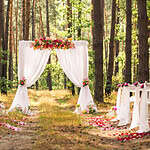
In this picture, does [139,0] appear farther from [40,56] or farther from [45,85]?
[45,85]

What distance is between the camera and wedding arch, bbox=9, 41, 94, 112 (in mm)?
12758

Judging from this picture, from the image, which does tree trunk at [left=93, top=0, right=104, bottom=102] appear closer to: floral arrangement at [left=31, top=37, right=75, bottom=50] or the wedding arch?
the wedding arch

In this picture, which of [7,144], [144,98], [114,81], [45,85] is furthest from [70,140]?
[45,85]

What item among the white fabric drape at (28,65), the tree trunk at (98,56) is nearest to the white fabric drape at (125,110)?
the white fabric drape at (28,65)

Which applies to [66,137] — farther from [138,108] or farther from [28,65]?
[28,65]

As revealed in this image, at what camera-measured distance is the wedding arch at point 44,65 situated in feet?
41.9

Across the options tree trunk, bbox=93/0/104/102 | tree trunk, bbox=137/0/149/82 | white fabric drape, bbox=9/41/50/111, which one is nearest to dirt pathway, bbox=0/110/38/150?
white fabric drape, bbox=9/41/50/111

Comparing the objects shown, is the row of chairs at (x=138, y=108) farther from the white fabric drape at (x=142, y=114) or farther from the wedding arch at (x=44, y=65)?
the wedding arch at (x=44, y=65)

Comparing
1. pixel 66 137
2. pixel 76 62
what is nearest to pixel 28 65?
pixel 76 62

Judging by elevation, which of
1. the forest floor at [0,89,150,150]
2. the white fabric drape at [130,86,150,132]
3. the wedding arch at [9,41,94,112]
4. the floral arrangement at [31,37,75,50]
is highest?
the floral arrangement at [31,37,75,50]

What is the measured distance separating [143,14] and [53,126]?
211 inches

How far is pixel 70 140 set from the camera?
262 inches

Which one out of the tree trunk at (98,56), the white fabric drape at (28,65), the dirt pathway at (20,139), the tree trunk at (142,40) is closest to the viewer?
the dirt pathway at (20,139)

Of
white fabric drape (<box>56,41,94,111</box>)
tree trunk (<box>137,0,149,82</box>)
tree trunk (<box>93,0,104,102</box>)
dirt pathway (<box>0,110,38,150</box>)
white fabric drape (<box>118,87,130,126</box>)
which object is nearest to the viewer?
dirt pathway (<box>0,110,38,150</box>)
